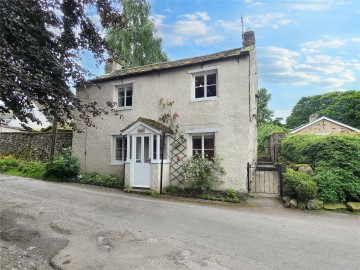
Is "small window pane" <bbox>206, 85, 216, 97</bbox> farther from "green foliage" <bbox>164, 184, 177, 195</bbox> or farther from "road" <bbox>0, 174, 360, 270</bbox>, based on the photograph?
"road" <bbox>0, 174, 360, 270</bbox>

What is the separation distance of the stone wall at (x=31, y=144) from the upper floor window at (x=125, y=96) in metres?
5.26

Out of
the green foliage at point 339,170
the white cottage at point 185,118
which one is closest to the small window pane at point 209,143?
the white cottage at point 185,118

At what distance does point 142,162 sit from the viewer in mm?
12016

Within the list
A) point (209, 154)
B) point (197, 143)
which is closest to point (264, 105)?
point (197, 143)

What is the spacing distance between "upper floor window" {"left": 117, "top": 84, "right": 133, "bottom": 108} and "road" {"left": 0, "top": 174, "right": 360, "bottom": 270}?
21.4 ft

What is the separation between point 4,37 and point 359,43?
12.1 meters

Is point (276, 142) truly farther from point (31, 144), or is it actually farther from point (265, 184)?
point (31, 144)

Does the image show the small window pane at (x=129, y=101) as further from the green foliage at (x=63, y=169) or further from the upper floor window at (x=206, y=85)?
the green foliage at (x=63, y=169)

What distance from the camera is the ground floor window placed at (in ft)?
38.1

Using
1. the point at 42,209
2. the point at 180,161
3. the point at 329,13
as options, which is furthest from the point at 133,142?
the point at 329,13

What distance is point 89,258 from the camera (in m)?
4.68

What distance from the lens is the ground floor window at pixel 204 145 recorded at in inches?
457

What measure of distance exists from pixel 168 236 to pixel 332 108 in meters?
49.2

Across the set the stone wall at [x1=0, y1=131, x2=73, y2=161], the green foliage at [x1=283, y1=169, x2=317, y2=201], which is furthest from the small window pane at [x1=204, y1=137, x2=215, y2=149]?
the stone wall at [x1=0, y1=131, x2=73, y2=161]
